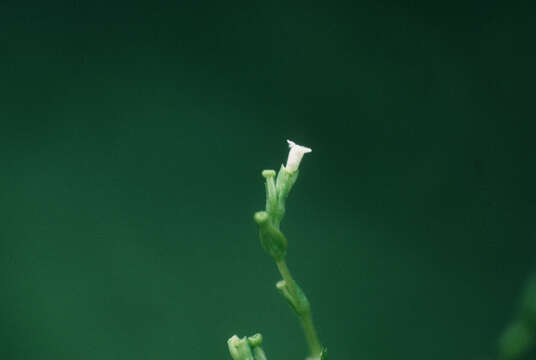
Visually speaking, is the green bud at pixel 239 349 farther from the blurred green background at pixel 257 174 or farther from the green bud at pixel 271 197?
the blurred green background at pixel 257 174

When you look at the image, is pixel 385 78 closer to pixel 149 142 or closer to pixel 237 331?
pixel 149 142

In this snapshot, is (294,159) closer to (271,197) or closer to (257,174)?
(271,197)

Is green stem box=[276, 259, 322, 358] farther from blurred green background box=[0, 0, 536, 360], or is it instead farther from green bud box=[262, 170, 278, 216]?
blurred green background box=[0, 0, 536, 360]

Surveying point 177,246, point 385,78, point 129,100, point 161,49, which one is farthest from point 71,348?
point 385,78

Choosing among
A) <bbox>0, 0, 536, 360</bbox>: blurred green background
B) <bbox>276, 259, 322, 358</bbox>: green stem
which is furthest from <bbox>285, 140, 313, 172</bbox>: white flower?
<bbox>0, 0, 536, 360</bbox>: blurred green background

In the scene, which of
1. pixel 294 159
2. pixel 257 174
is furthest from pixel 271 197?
pixel 257 174

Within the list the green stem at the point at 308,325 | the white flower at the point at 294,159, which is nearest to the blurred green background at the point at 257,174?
the white flower at the point at 294,159
